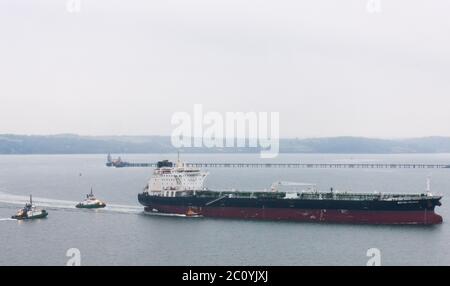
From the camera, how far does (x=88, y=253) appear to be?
30.4m

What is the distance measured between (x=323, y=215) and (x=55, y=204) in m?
26.5

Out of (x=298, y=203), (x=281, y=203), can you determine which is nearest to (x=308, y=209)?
(x=298, y=203)

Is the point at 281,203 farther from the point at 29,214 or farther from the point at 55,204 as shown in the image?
the point at 55,204

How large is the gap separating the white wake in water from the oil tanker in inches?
116

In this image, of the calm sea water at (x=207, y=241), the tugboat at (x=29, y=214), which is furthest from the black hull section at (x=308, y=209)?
the tugboat at (x=29, y=214)

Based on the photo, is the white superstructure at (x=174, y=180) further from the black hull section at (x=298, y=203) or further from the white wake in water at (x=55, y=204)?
the white wake in water at (x=55, y=204)

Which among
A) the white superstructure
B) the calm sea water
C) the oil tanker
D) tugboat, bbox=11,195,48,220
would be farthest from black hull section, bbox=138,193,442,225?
tugboat, bbox=11,195,48,220

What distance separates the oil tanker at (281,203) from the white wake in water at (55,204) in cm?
295

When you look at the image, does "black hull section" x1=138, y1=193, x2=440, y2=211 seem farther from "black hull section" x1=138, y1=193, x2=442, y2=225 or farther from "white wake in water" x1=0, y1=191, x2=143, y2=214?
"white wake in water" x1=0, y1=191, x2=143, y2=214

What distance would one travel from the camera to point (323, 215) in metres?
40.2

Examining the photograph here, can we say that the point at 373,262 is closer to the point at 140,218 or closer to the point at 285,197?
the point at 285,197

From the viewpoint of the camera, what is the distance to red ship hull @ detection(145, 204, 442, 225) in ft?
126
